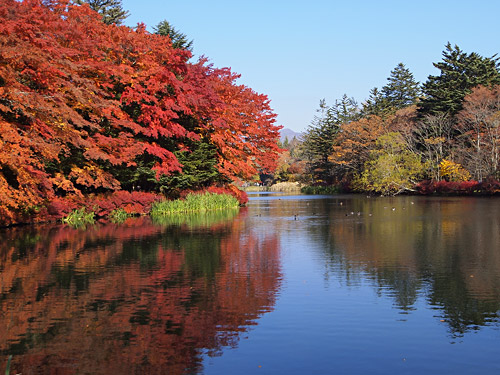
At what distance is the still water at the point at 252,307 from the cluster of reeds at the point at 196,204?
46.7ft

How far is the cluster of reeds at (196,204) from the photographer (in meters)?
31.4

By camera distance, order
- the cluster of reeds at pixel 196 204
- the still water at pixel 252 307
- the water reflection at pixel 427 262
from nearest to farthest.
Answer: the still water at pixel 252 307 → the water reflection at pixel 427 262 → the cluster of reeds at pixel 196 204

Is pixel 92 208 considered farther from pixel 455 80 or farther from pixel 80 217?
pixel 455 80

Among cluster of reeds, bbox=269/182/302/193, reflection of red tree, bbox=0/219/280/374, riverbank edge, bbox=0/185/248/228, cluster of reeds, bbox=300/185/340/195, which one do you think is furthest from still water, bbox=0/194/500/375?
cluster of reeds, bbox=269/182/302/193

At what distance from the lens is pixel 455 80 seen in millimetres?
56812

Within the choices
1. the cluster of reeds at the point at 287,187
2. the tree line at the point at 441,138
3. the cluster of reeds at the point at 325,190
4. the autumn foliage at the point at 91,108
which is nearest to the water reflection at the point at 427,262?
the autumn foliage at the point at 91,108

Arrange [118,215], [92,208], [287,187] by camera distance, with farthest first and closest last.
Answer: [287,187]
[118,215]
[92,208]

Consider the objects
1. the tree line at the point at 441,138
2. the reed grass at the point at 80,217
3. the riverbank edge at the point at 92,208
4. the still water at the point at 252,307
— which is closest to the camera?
the still water at the point at 252,307

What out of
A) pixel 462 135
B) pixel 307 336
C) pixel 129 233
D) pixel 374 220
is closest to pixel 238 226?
pixel 129 233

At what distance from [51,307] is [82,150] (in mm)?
19430

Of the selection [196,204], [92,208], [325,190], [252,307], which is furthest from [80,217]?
[325,190]

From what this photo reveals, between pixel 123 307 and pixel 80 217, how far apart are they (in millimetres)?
19443

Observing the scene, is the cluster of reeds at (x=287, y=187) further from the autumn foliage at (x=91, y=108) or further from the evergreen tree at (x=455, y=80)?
the autumn foliage at (x=91, y=108)

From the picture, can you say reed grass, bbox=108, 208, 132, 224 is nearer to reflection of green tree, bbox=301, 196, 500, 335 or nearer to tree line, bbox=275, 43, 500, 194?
reflection of green tree, bbox=301, 196, 500, 335
